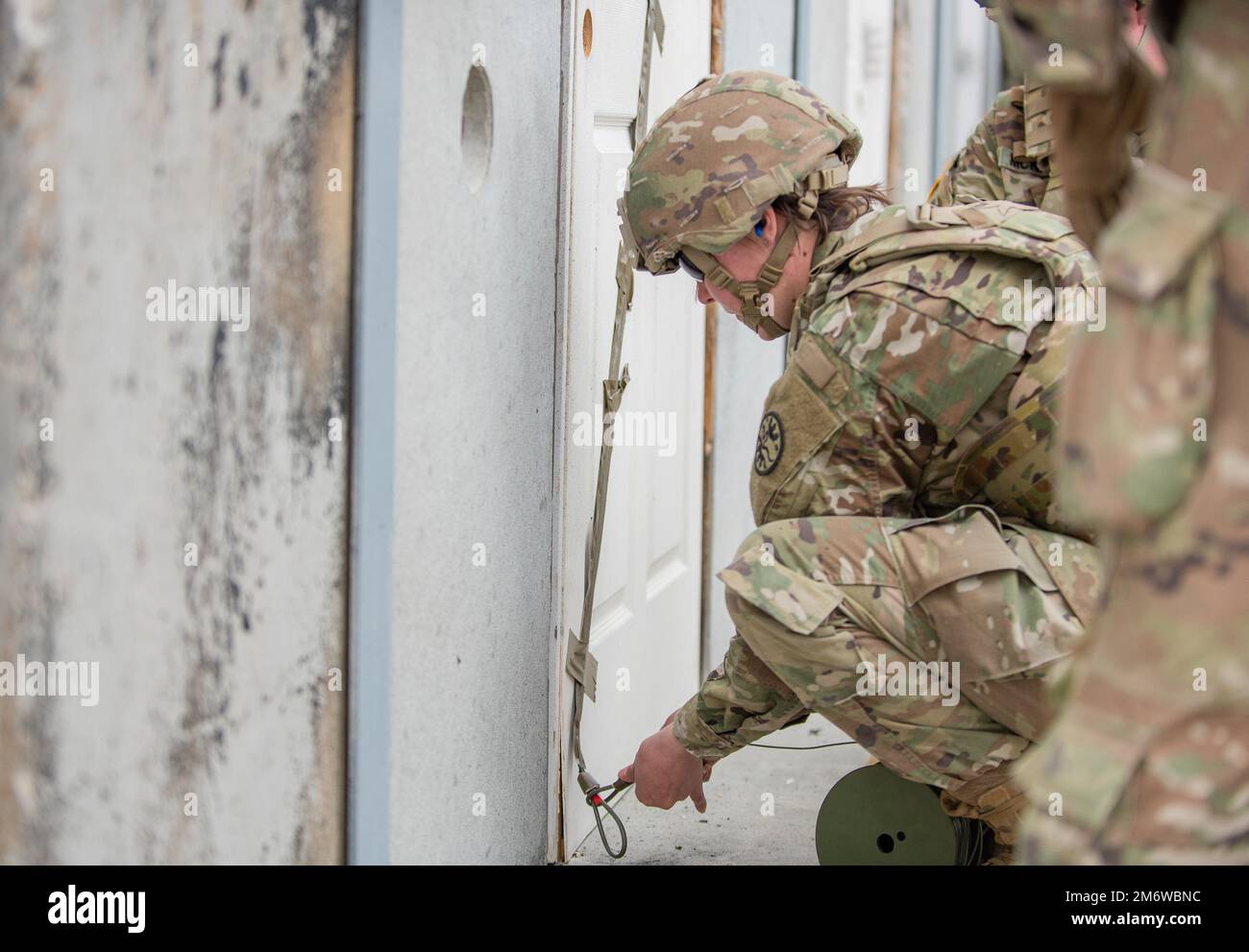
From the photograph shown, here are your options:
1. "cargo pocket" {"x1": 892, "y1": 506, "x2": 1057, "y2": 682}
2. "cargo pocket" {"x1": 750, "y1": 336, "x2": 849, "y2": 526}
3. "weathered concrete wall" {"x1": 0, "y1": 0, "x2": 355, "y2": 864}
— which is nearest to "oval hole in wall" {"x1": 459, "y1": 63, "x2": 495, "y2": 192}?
"weathered concrete wall" {"x1": 0, "y1": 0, "x2": 355, "y2": 864}

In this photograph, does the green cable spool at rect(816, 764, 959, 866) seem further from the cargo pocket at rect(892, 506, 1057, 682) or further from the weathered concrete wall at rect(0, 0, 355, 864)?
the weathered concrete wall at rect(0, 0, 355, 864)

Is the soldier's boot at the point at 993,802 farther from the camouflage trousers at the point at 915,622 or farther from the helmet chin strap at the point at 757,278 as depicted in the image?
the helmet chin strap at the point at 757,278

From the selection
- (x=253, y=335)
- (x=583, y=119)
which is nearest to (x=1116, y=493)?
(x=253, y=335)

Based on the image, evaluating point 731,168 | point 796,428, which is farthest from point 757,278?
point 796,428

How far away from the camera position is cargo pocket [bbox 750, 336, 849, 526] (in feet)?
5.32

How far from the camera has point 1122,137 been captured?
964mm

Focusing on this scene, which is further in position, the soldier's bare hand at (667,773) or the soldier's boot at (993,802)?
the soldier's bare hand at (667,773)

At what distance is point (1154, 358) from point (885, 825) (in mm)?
1192

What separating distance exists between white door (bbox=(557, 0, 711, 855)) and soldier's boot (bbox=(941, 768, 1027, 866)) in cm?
59

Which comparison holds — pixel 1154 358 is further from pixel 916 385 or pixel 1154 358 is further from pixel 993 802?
pixel 993 802

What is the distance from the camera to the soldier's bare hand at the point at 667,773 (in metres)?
1.81

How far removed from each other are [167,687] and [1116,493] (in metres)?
0.78

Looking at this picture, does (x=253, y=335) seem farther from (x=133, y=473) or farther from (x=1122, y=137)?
(x=1122, y=137)

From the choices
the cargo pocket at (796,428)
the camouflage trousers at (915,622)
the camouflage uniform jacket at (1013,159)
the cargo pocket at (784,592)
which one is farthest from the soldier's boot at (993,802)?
the camouflage uniform jacket at (1013,159)
